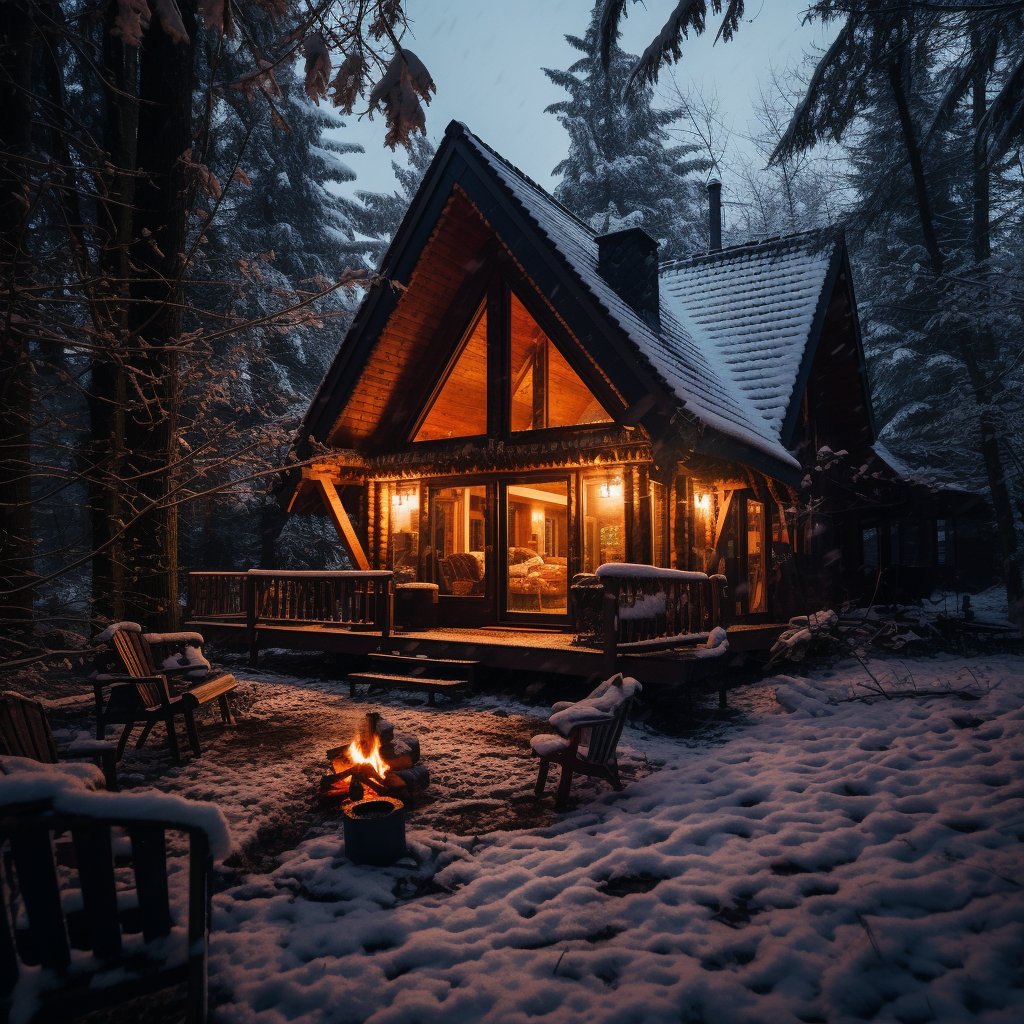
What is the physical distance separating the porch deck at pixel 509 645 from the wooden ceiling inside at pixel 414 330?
3462mm

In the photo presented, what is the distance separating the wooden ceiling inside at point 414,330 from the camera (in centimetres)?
1036

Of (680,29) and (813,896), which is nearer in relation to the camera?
(813,896)

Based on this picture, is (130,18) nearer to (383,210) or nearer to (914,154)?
(914,154)

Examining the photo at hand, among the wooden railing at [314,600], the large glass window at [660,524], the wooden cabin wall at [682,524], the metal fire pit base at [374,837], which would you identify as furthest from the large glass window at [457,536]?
the metal fire pit base at [374,837]

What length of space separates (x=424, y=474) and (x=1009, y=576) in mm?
13256

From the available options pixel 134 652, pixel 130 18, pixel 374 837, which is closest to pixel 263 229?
pixel 134 652

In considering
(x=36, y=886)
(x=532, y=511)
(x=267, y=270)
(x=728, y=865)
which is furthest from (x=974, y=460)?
(x=36, y=886)

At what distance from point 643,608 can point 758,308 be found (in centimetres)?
824

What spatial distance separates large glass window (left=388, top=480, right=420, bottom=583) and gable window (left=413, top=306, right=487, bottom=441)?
1.14 metres

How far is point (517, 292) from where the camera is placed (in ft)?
34.2

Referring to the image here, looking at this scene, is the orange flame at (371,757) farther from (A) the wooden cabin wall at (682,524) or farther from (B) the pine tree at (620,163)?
(B) the pine tree at (620,163)

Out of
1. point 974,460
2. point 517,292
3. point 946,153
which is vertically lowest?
point 974,460

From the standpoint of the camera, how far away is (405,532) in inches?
463

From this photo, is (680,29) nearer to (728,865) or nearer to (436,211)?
(436,211)
